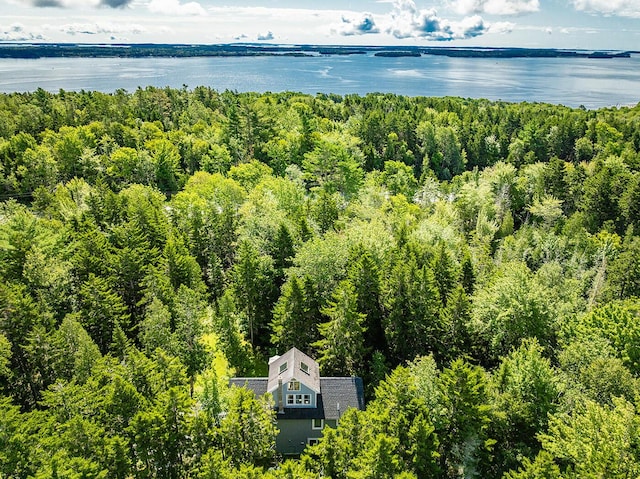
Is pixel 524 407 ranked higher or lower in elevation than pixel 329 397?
higher

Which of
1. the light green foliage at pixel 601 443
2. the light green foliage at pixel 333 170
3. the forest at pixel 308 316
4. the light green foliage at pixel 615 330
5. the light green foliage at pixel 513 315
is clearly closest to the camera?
the light green foliage at pixel 601 443

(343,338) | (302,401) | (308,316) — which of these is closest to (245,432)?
(302,401)

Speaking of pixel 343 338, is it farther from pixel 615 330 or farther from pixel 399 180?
pixel 399 180

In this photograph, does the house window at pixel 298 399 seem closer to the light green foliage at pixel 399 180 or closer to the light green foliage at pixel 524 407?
the light green foliage at pixel 524 407

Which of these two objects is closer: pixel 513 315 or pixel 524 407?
pixel 524 407

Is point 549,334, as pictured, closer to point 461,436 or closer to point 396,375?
point 461,436

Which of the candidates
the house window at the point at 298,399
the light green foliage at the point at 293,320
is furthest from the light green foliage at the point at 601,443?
the light green foliage at the point at 293,320
